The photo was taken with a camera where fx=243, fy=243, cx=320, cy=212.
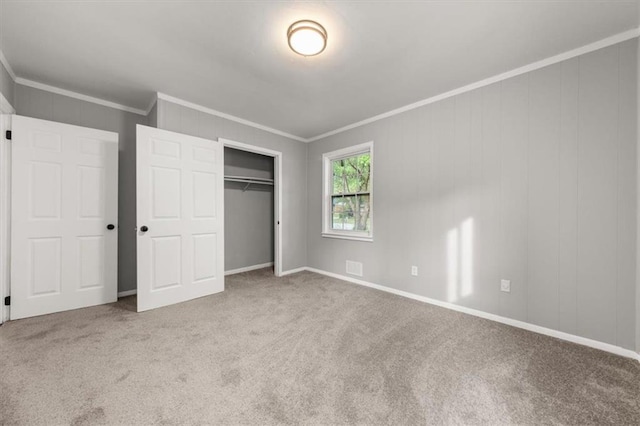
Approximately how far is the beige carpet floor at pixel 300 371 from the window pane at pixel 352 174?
2.06 meters

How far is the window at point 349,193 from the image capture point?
3.91 metres

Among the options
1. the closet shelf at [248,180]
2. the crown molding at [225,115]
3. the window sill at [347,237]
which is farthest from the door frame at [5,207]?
the window sill at [347,237]

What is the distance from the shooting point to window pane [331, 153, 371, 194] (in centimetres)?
395

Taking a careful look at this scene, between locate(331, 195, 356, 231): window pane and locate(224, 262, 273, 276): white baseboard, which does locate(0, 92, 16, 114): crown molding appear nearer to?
locate(224, 262, 273, 276): white baseboard

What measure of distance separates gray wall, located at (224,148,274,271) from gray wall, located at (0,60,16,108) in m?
2.45

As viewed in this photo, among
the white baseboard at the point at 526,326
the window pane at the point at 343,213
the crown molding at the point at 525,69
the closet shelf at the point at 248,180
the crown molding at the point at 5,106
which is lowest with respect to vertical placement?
the white baseboard at the point at 526,326

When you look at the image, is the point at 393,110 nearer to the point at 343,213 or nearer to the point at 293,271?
the point at 343,213

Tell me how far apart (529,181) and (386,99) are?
181 cm

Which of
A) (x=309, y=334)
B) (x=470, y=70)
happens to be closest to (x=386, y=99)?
(x=470, y=70)

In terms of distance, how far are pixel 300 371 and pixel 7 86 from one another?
3.98 metres

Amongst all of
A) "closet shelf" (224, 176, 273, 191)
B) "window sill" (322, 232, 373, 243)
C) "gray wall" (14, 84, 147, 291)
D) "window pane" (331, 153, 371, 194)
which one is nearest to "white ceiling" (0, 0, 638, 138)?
"gray wall" (14, 84, 147, 291)

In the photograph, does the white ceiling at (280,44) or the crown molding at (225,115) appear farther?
the crown molding at (225,115)

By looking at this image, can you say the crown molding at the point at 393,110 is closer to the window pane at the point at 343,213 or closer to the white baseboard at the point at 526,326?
the window pane at the point at 343,213

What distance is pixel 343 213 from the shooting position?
4289 millimetres
